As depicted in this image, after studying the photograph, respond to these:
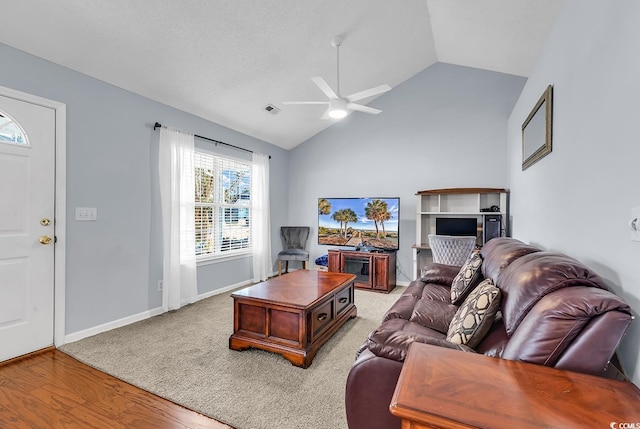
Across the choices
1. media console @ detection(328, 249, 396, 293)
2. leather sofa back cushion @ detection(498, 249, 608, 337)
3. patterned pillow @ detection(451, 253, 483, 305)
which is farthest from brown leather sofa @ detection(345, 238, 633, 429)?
media console @ detection(328, 249, 396, 293)

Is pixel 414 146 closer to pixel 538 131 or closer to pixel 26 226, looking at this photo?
pixel 538 131

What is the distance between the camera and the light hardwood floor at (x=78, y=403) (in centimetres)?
169

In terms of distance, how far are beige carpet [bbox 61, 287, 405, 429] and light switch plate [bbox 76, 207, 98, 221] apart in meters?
1.13

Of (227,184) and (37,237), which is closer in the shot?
(37,237)

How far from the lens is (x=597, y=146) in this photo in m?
1.47

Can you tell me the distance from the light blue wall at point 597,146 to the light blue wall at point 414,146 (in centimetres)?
209

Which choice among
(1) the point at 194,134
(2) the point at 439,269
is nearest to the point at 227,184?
(1) the point at 194,134

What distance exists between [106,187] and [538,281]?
140 inches

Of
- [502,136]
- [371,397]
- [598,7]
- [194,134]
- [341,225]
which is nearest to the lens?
[371,397]

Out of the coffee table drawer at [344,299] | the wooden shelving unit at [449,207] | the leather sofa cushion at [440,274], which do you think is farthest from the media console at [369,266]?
the leather sofa cushion at [440,274]

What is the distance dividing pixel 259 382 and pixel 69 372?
146 cm

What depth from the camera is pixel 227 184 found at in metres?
4.53

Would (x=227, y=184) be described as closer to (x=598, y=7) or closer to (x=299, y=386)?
(x=299, y=386)

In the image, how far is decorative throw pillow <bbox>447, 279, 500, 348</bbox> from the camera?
1.44 m
